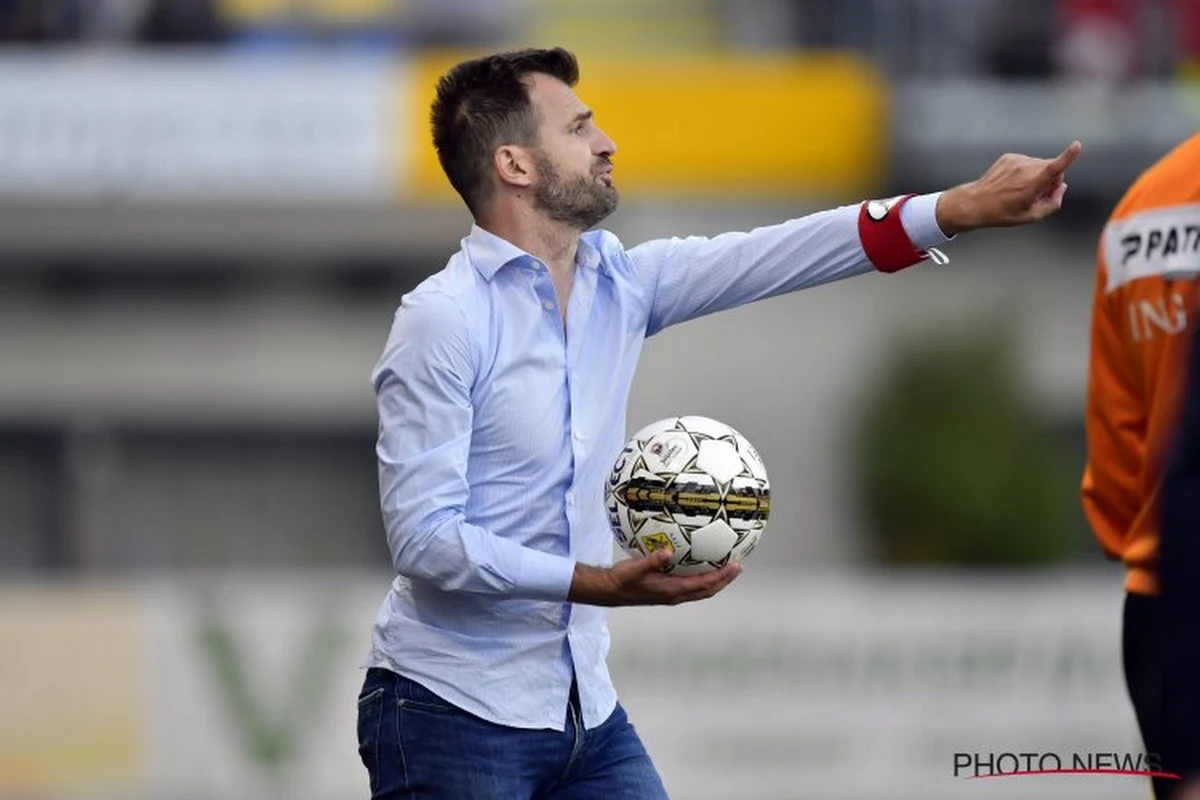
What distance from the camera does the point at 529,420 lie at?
17.2ft

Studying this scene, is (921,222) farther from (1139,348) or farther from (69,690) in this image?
(69,690)

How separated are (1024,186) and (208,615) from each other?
10657mm

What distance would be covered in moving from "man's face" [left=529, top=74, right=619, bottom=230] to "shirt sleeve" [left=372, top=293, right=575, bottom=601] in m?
0.41

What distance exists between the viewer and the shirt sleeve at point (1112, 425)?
18.8 ft

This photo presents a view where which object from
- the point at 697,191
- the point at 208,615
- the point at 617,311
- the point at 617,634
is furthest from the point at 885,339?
the point at 617,311

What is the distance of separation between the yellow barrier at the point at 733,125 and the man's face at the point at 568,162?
15.1 metres

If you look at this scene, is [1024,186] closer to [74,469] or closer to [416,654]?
[416,654]

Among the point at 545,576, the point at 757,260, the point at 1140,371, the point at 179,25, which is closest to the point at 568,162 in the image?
the point at 757,260

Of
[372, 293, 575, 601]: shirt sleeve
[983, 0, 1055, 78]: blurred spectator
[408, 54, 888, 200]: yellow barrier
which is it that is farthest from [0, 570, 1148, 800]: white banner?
[372, 293, 575, 601]: shirt sleeve

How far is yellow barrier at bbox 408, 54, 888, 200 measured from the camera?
20.7m

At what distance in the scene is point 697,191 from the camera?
822 inches

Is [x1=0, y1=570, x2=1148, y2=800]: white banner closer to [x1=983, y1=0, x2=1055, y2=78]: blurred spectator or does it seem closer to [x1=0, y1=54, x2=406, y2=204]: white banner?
[x1=0, y1=54, x2=406, y2=204]: white banner

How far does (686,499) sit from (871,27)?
16737 millimetres

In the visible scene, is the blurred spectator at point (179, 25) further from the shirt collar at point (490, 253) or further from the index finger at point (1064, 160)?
the index finger at point (1064, 160)
